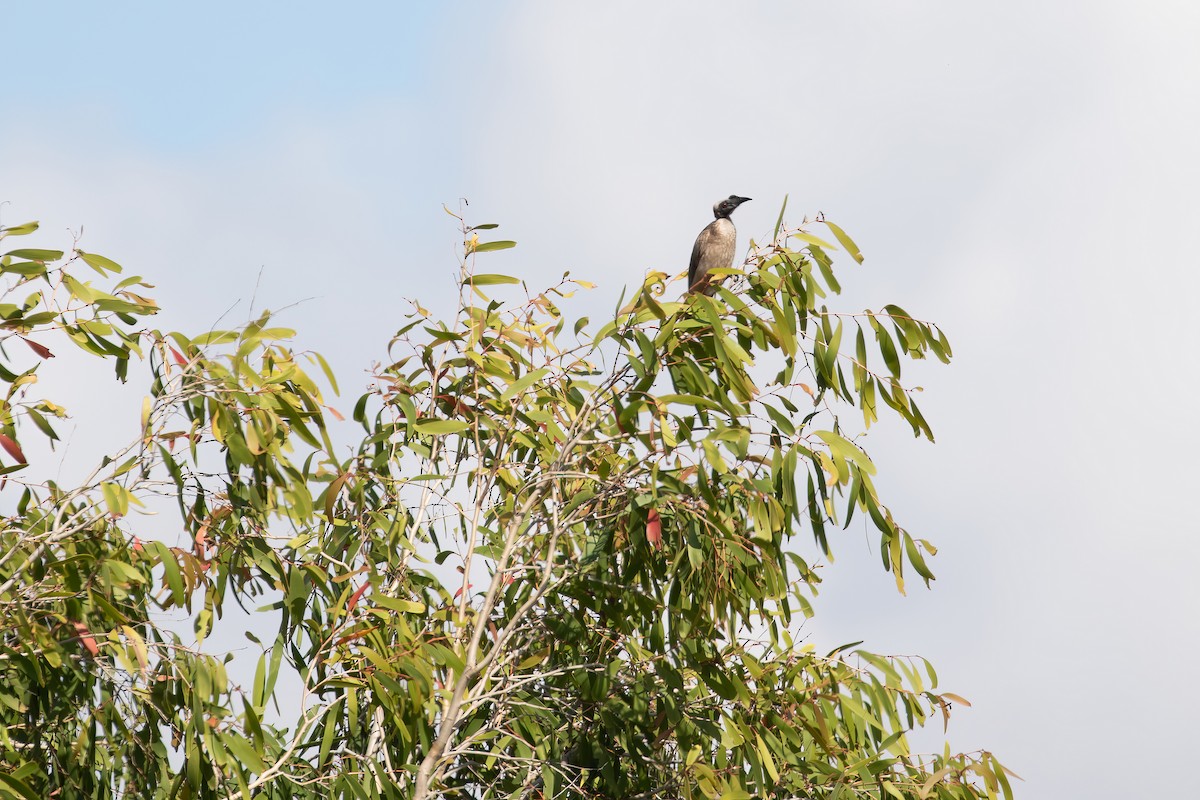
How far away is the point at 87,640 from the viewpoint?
4270 mm

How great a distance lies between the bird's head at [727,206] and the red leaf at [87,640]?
4869 millimetres

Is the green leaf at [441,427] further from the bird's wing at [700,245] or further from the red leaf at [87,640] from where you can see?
the bird's wing at [700,245]

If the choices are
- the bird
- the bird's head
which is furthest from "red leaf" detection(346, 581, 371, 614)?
the bird's head

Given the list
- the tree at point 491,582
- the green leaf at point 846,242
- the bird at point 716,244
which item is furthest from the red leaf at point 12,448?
the bird at point 716,244

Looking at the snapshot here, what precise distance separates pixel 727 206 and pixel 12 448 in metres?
4.79

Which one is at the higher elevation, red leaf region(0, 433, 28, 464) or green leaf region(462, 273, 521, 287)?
green leaf region(462, 273, 521, 287)

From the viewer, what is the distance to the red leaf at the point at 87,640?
168 inches

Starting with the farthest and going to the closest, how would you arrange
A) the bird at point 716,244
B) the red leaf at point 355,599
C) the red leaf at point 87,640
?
the bird at point 716,244 < the red leaf at point 355,599 < the red leaf at point 87,640

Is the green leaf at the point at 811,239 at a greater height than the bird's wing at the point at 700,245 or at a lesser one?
lesser

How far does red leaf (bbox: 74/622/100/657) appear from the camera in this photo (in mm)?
4258

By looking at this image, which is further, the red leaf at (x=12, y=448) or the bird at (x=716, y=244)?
the bird at (x=716, y=244)

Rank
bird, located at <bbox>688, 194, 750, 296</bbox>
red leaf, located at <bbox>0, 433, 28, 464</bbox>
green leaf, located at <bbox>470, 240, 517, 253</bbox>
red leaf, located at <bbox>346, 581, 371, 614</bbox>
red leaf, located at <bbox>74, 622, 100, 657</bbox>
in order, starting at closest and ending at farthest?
red leaf, located at <bbox>74, 622, 100, 657</bbox> < red leaf, located at <bbox>0, 433, 28, 464</bbox> < red leaf, located at <bbox>346, 581, 371, 614</bbox> < green leaf, located at <bbox>470, 240, 517, 253</bbox> < bird, located at <bbox>688, 194, 750, 296</bbox>

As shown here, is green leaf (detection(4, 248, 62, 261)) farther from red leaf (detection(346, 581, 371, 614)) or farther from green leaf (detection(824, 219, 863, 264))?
green leaf (detection(824, 219, 863, 264))

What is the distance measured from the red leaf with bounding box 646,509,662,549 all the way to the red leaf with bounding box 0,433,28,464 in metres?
2.09
